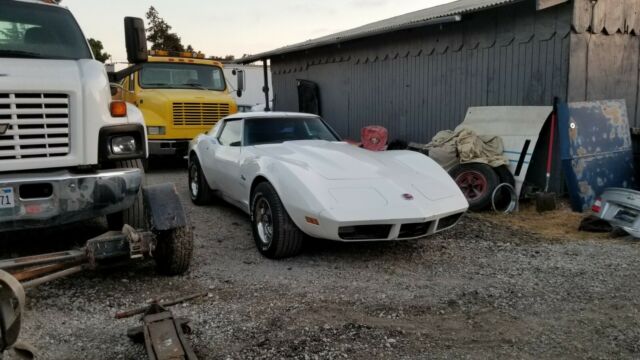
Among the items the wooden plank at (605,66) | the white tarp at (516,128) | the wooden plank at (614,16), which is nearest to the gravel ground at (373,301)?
the white tarp at (516,128)

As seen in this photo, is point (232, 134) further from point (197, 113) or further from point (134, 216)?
point (197, 113)

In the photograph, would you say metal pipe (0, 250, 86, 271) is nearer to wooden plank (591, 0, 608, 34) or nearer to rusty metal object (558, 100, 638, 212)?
rusty metal object (558, 100, 638, 212)

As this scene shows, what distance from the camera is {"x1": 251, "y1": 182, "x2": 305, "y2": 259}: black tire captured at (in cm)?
461

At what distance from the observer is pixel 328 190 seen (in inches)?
176

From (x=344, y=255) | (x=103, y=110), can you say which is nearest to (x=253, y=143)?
(x=344, y=255)

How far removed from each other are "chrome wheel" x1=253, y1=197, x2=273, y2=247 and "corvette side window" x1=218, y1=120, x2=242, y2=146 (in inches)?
50.2

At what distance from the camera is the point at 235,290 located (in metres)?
4.09

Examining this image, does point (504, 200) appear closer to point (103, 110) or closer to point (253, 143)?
point (253, 143)

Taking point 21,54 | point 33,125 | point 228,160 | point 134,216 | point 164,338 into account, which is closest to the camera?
point 164,338

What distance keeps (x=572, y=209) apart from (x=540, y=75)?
213 cm

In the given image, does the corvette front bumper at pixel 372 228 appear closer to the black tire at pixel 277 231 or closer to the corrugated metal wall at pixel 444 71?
the black tire at pixel 277 231

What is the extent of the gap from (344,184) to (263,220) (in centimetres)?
93

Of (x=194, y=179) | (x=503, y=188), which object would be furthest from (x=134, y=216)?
(x=503, y=188)

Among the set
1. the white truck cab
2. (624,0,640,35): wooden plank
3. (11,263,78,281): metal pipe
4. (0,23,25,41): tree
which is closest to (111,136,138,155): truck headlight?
the white truck cab
